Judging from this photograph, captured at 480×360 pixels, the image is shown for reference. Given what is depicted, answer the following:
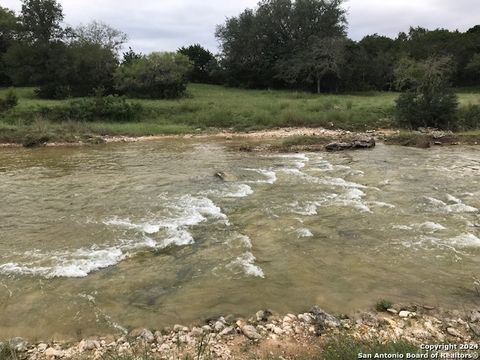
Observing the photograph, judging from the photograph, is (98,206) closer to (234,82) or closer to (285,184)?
(285,184)

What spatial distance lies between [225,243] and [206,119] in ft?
73.8

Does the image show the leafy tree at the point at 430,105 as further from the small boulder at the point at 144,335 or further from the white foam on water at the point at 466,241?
the small boulder at the point at 144,335

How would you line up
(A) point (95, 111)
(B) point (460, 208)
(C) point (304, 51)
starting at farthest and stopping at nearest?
1. (C) point (304, 51)
2. (A) point (95, 111)
3. (B) point (460, 208)

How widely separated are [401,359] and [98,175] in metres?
14.3

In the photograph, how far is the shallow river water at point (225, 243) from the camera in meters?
6.76

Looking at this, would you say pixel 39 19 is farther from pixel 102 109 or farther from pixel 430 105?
pixel 430 105

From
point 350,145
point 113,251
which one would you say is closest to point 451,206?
point 113,251

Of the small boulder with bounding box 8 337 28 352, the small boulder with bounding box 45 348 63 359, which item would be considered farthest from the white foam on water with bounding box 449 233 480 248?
the small boulder with bounding box 8 337 28 352

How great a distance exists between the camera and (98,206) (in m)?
12.2

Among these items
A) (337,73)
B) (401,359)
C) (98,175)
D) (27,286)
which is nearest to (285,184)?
(98,175)

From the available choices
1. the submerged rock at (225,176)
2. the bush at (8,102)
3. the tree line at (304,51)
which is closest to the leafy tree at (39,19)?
the tree line at (304,51)

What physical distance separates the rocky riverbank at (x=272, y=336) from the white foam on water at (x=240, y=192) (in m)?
6.90

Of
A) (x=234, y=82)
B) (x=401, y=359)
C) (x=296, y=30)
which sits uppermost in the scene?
(x=296, y=30)

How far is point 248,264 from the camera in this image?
808cm
